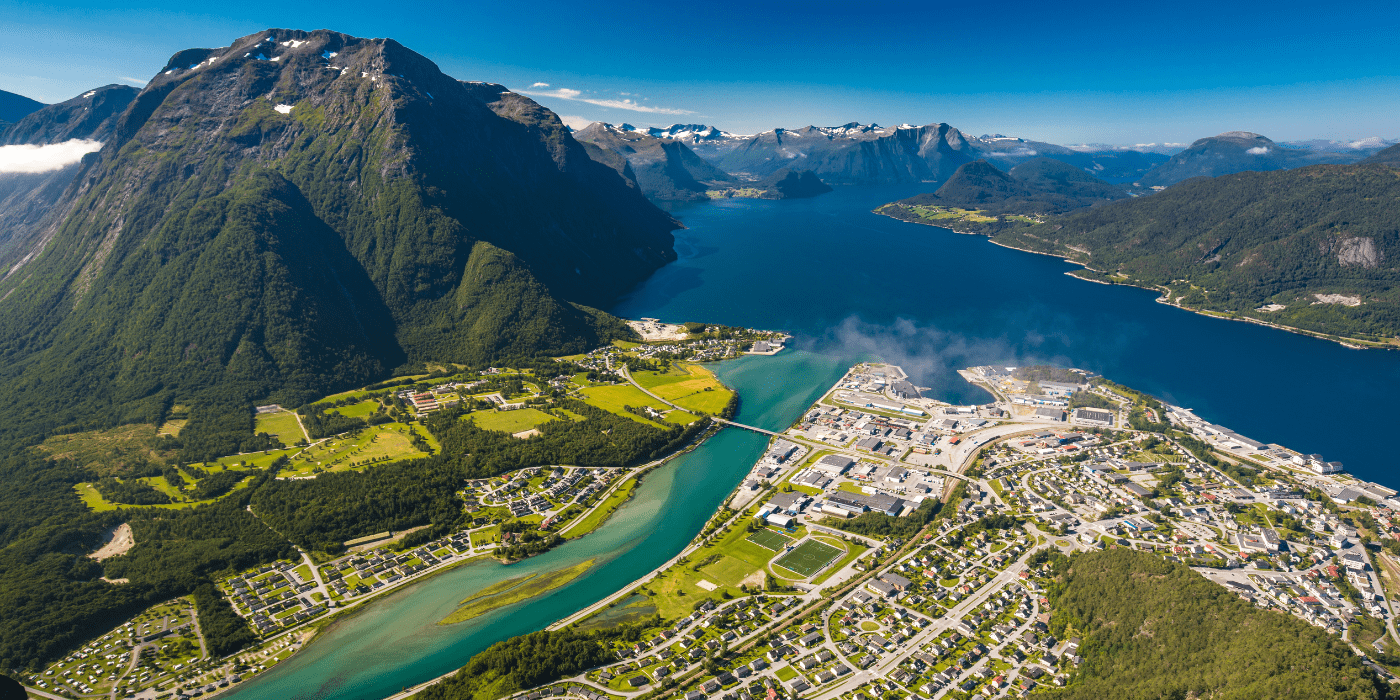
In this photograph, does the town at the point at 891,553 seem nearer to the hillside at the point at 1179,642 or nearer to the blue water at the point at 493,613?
the blue water at the point at 493,613

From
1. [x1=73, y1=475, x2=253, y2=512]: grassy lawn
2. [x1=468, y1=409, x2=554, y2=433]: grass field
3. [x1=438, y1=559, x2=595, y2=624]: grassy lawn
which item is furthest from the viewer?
[x1=468, y1=409, x2=554, y2=433]: grass field

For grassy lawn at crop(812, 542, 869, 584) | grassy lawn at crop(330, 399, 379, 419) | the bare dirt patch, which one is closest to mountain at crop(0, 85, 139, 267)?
grassy lawn at crop(330, 399, 379, 419)

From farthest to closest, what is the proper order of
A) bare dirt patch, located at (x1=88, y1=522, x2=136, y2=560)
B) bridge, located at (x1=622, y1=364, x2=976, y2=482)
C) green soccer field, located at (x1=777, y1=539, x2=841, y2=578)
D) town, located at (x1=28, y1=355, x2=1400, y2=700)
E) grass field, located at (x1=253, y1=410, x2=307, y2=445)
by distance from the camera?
grass field, located at (x1=253, y1=410, x2=307, y2=445)
bridge, located at (x1=622, y1=364, x2=976, y2=482)
bare dirt patch, located at (x1=88, y1=522, x2=136, y2=560)
green soccer field, located at (x1=777, y1=539, x2=841, y2=578)
town, located at (x1=28, y1=355, x2=1400, y2=700)

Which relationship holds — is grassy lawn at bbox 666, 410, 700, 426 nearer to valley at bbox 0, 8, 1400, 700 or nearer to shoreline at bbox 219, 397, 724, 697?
valley at bbox 0, 8, 1400, 700

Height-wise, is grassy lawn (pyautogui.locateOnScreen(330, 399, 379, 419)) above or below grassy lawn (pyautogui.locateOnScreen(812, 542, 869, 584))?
above

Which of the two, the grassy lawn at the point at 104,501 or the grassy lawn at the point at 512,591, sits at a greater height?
the grassy lawn at the point at 104,501

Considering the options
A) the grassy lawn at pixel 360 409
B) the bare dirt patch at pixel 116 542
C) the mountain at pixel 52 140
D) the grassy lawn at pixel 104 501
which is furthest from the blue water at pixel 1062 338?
the mountain at pixel 52 140

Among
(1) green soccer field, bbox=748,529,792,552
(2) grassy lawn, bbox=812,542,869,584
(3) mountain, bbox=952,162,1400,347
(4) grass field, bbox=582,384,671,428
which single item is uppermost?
(3) mountain, bbox=952,162,1400,347
